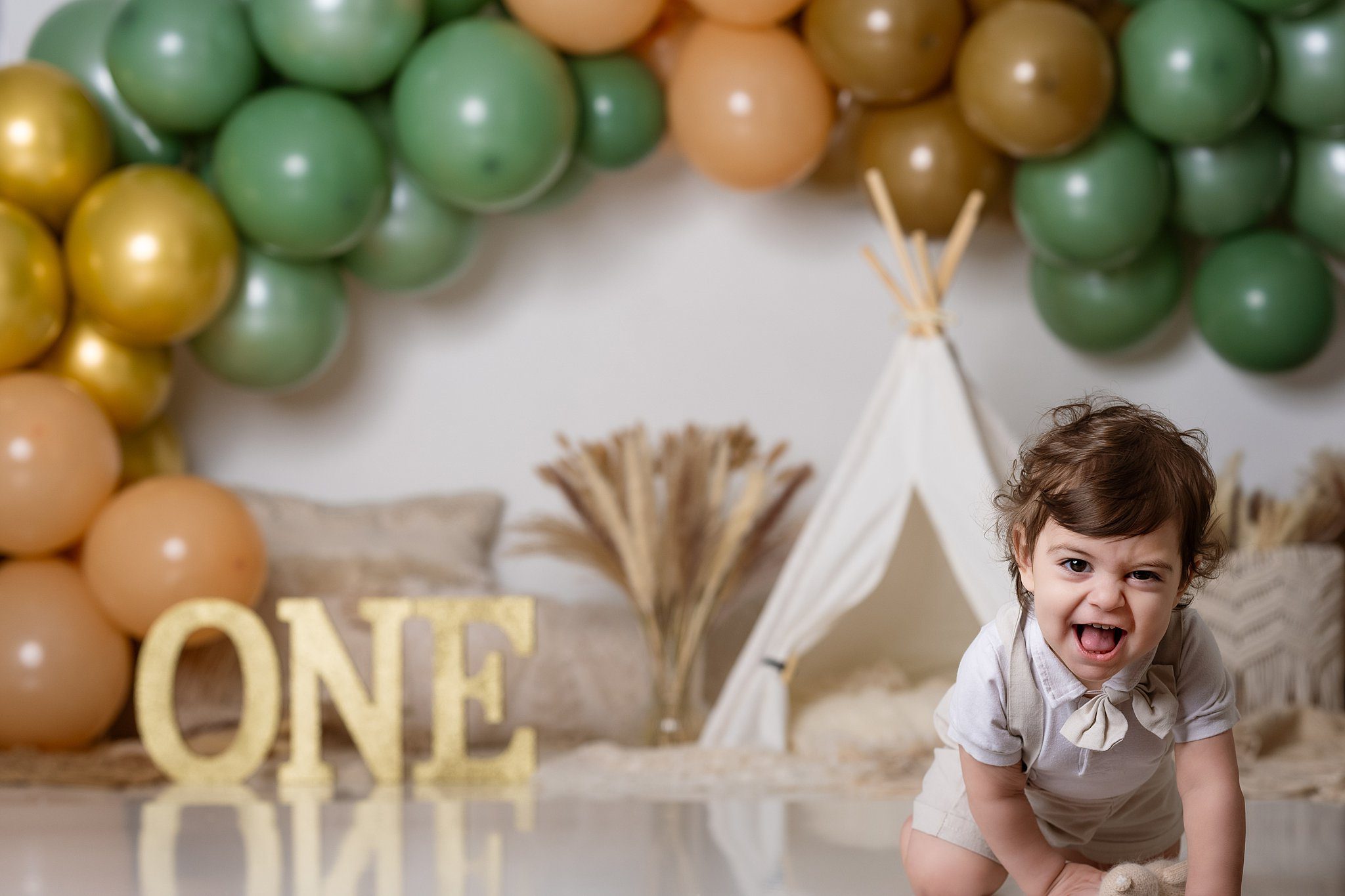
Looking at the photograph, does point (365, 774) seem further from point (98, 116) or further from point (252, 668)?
point (98, 116)

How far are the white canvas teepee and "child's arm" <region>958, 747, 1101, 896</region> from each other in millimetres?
1007

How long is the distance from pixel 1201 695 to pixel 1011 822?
8.1 inches

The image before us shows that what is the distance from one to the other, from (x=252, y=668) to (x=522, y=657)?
57cm

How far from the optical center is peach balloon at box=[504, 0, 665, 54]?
2.54 meters

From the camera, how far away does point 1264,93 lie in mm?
2531

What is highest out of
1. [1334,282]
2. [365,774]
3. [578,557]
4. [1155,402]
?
[1334,282]

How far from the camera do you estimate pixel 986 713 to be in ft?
3.90

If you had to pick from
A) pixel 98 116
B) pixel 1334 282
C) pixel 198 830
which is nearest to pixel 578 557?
pixel 198 830

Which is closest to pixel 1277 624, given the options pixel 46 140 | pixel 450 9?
pixel 450 9

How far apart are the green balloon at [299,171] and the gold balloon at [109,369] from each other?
33 cm

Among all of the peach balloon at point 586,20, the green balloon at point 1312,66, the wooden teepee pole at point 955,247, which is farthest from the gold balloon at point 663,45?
the green balloon at point 1312,66

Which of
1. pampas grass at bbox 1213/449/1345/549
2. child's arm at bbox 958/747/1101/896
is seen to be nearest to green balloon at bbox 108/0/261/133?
child's arm at bbox 958/747/1101/896

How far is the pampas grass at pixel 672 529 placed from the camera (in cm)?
248

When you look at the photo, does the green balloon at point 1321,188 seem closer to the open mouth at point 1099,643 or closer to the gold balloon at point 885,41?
the gold balloon at point 885,41
